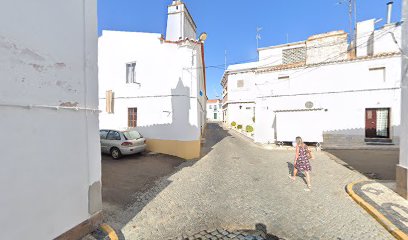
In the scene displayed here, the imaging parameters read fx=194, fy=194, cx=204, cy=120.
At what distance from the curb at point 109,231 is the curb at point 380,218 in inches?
209

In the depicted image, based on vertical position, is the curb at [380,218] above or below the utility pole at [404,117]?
below

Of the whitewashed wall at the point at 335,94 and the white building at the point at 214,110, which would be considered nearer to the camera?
the whitewashed wall at the point at 335,94

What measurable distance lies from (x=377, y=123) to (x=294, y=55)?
10065 mm

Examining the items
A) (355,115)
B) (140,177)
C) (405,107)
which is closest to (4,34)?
(140,177)

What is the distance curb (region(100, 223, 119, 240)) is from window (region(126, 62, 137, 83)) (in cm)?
956

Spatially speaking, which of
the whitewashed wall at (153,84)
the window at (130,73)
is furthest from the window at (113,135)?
the window at (130,73)

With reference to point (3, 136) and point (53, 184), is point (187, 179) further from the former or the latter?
point (3, 136)

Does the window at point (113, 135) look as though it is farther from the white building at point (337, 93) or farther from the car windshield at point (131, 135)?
the white building at point (337, 93)

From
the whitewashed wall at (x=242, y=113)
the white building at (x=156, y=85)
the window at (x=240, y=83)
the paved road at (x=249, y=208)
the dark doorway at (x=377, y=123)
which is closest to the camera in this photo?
the paved road at (x=249, y=208)

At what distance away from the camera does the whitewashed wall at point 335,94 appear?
546 inches

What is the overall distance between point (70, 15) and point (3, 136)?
231cm

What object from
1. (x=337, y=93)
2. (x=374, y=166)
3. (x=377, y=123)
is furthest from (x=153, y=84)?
(x=377, y=123)

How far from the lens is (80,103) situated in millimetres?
3689

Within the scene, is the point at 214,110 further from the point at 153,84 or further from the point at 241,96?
the point at 153,84
